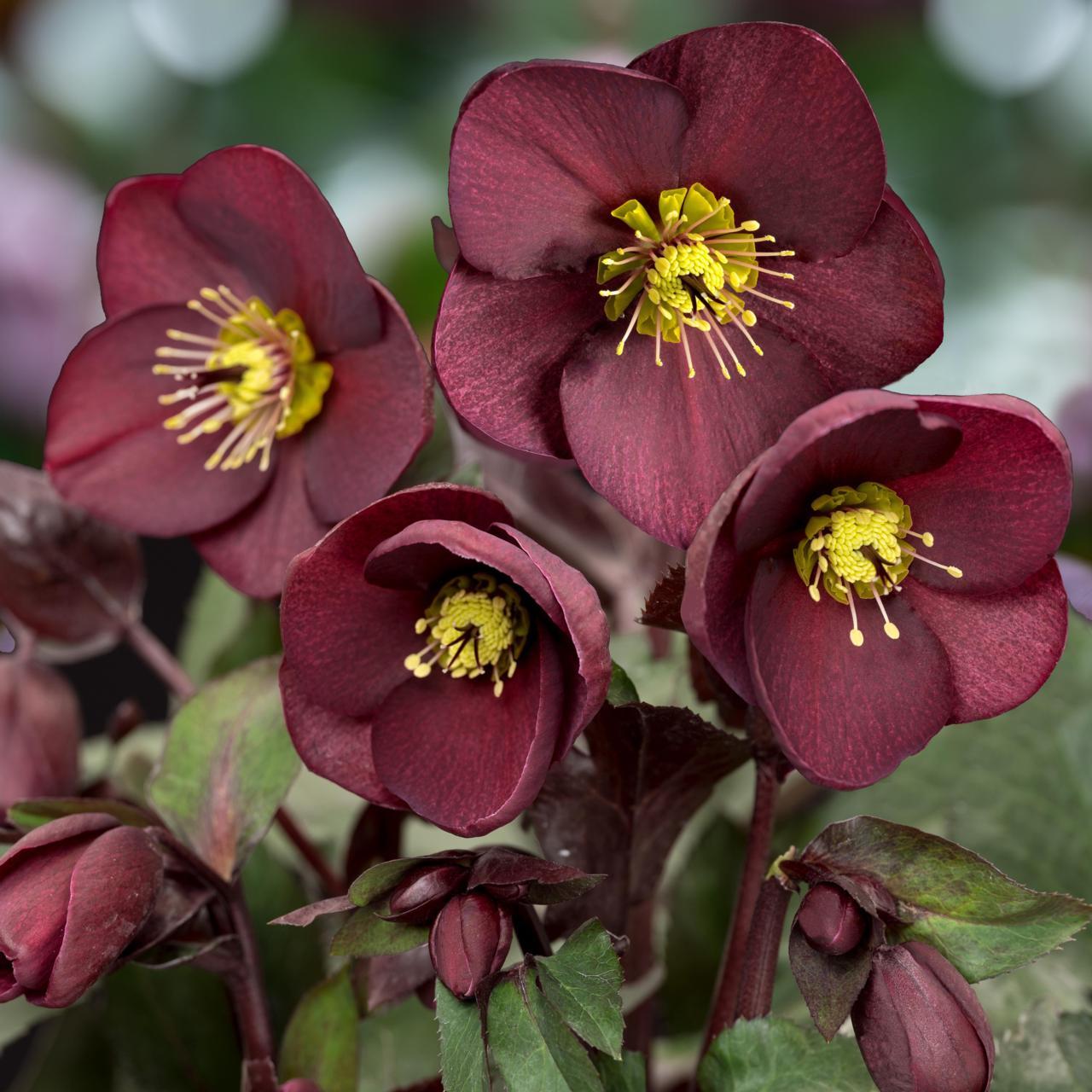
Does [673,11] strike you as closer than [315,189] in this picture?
No

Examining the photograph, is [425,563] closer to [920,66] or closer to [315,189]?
[315,189]

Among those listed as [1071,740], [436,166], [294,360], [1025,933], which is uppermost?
[294,360]

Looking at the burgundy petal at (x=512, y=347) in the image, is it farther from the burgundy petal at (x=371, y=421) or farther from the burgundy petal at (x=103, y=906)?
the burgundy petal at (x=103, y=906)

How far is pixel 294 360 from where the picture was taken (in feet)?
1.64

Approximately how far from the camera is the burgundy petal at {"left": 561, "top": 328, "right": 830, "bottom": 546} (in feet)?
1.32

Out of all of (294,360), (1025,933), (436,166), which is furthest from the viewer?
(436,166)

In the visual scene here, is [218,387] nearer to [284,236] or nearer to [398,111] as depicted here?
[284,236]

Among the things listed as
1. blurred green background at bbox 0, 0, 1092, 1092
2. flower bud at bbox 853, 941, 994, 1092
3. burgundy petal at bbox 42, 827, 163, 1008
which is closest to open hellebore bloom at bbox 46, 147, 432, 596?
burgundy petal at bbox 42, 827, 163, 1008

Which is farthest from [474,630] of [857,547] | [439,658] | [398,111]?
[398,111]

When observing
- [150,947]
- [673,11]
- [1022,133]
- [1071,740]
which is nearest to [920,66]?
[1022,133]

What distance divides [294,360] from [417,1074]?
0.93 feet

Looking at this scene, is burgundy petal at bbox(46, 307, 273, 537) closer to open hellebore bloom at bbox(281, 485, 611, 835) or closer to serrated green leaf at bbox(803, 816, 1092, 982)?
open hellebore bloom at bbox(281, 485, 611, 835)

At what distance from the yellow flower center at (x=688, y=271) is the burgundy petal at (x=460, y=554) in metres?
0.09

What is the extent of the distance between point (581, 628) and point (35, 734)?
10.7 inches
